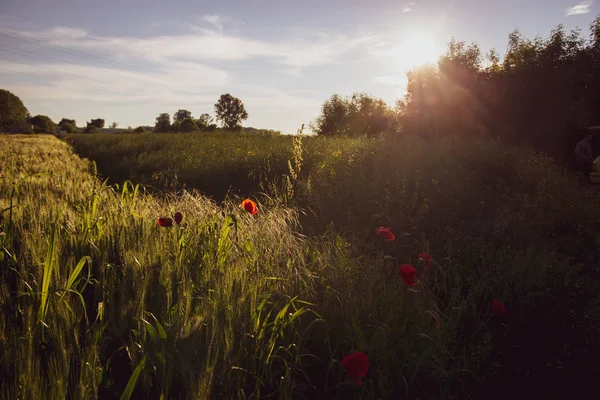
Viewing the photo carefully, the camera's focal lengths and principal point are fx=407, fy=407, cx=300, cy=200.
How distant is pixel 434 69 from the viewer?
18.4m

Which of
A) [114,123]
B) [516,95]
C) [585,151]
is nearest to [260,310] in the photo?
[585,151]

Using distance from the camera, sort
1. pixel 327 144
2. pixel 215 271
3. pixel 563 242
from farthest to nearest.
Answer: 1. pixel 327 144
2. pixel 563 242
3. pixel 215 271

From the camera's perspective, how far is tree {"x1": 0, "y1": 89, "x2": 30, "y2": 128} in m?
63.4

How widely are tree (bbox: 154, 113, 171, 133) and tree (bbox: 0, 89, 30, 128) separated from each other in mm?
21941

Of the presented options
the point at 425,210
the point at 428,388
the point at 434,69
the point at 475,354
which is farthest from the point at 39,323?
the point at 434,69

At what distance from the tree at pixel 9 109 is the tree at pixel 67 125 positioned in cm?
649

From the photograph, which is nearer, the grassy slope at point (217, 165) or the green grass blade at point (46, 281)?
the green grass blade at point (46, 281)

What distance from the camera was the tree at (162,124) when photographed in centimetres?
6125

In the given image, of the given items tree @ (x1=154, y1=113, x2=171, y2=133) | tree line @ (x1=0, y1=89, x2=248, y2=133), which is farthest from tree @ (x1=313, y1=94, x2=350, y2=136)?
tree @ (x1=154, y1=113, x2=171, y2=133)

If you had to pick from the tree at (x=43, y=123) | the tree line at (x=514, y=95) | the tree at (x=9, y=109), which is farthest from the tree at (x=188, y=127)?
the tree line at (x=514, y=95)

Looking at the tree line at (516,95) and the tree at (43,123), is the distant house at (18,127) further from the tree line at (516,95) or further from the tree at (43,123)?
the tree line at (516,95)

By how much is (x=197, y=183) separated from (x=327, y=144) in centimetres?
357

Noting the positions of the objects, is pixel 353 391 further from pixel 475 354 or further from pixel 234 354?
pixel 475 354

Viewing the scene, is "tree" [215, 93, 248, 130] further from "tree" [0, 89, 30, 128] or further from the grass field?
the grass field
